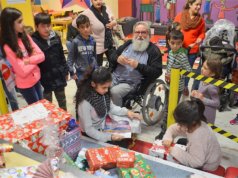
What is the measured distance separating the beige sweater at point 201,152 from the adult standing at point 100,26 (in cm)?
217

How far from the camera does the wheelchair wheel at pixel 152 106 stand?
123 inches

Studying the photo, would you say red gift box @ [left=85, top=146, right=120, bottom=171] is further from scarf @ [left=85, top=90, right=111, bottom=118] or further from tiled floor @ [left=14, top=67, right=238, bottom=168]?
tiled floor @ [left=14, top=67, right=238, bottom=168]

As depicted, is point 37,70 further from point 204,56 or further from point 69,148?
point 204,56

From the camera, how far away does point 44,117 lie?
1.86 m

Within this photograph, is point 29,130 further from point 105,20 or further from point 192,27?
point 192,27

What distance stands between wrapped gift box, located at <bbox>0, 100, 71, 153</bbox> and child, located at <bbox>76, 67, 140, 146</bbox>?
1.30ft

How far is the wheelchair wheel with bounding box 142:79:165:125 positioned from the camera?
313cm

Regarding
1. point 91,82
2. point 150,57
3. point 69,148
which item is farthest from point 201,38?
point 69,148

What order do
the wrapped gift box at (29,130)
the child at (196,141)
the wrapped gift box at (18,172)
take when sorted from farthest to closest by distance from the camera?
1. the child at (196,141)
2. the wrapped gift box at (29,130)
3. the wrapped gift box at (18,172)

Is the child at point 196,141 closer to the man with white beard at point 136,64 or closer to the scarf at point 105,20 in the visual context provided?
the man with white beard at point 136,64

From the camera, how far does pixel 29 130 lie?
5.67 ft

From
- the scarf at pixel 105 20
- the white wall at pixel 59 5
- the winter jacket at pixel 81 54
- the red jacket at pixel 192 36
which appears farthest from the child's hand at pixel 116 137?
the white wall at pixel 59 5

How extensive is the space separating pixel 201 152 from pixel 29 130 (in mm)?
1153

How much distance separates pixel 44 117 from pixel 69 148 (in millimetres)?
279
